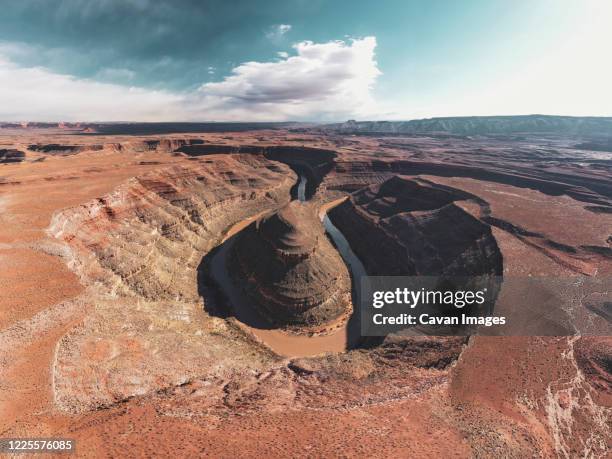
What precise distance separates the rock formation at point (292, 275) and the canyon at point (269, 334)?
0.85ft

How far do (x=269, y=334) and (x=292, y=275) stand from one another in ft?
26.0

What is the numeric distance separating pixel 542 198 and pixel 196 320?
226 ft

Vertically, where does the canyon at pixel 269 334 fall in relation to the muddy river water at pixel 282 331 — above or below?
above

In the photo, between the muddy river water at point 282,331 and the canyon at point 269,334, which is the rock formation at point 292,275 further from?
the muddy river water at point 282,331

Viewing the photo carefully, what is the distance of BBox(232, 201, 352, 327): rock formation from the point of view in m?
34.8

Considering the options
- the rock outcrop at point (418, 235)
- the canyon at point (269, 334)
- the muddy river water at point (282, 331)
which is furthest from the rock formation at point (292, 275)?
the rock outcrop at point (418, 235)

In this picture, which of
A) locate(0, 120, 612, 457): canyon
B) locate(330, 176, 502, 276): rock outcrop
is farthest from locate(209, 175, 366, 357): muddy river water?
locate(330, 176, 502, 276): rock outcrop

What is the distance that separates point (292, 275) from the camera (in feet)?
122

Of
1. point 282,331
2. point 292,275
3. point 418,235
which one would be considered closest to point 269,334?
point 282,331

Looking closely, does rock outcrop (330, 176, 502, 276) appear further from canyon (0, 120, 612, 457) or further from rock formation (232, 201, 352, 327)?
rock formation (232, 201, 352, 327)

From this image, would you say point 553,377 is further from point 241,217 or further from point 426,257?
point 241,217

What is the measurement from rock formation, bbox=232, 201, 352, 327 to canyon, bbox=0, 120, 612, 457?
259 millimetres

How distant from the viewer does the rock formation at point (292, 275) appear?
34.8 m

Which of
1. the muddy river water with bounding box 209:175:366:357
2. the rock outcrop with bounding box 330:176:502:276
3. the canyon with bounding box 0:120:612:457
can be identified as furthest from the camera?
the rock outcrop with bounding box 330:176:502:276
